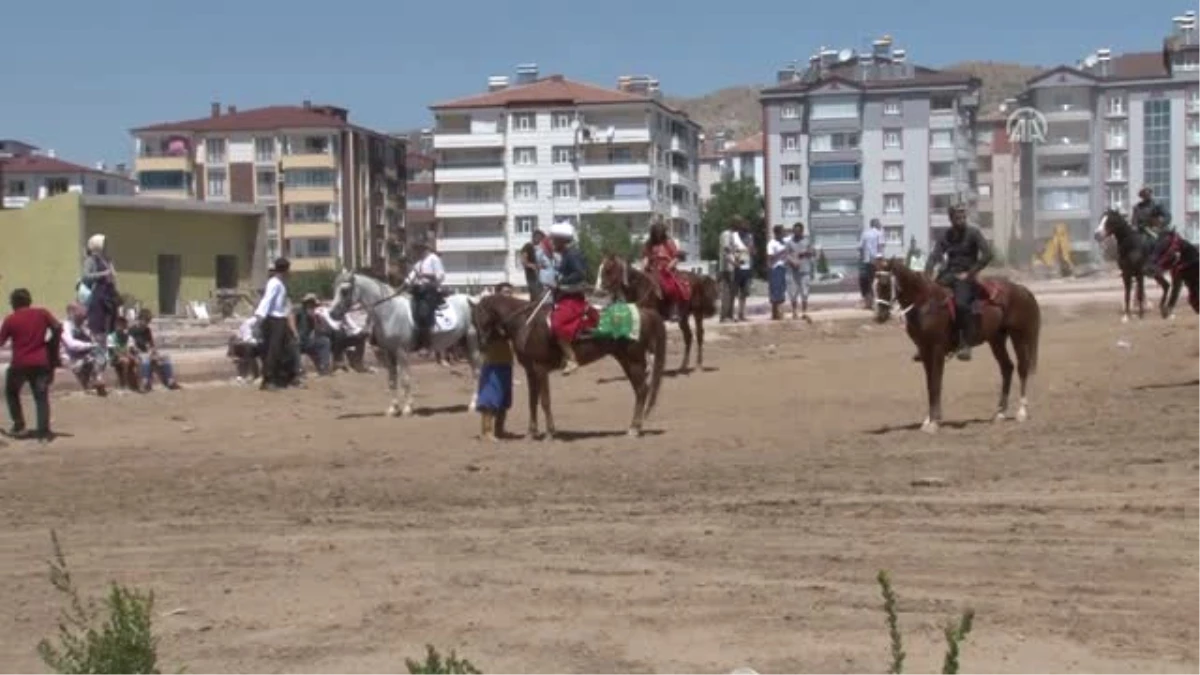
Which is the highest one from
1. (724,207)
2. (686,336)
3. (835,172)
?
(835,172)

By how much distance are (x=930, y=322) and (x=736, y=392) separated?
5.41 metres

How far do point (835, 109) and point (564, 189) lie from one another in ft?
56.9

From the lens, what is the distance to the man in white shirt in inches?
1073

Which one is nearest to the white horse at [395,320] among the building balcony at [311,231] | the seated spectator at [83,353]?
the seated spectator at [83,353]

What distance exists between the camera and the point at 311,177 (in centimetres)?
12962

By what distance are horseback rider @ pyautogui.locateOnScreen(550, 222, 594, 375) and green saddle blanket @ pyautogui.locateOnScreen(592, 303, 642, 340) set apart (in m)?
0.17

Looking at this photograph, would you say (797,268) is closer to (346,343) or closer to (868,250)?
(868,250)

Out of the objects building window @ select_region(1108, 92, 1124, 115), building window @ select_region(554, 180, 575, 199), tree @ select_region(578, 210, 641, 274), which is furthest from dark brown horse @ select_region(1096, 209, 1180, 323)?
building window @ select_region(554, 180, 575, 199)

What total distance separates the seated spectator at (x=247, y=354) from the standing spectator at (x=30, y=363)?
22.5 feet

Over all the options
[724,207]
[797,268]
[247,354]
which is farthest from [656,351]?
[724,207]

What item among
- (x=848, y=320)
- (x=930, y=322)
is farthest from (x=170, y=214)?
(x=930, y=322)

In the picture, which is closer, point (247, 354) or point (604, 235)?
point (247, 354)

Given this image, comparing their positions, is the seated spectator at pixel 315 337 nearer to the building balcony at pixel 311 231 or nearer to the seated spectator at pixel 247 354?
the seated spectator at pixel 247 354

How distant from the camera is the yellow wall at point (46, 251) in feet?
195
